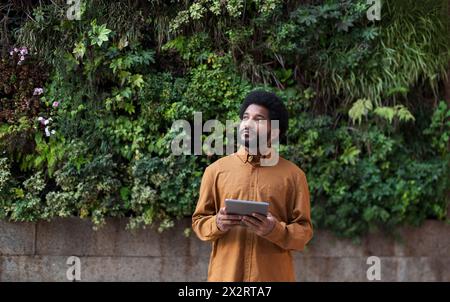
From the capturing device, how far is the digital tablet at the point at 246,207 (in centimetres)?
269

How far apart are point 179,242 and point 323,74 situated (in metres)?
2.11

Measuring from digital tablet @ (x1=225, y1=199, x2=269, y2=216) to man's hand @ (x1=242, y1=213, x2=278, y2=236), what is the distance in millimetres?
32

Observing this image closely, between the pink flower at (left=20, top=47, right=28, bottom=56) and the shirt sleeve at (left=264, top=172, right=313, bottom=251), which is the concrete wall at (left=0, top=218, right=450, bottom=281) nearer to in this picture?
the pink flower at (left=20, top=47, right=28, bottom=56)

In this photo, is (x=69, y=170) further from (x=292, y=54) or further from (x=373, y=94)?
(x=373, y=94)

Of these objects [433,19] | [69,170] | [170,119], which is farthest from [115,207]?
[433,19]

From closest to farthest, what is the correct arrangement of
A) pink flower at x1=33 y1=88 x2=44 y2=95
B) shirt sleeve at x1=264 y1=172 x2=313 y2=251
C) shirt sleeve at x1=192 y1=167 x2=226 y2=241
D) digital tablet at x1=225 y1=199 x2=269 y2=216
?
1. digital tablet at x1=225 y1=199 x2=269 y2=216
2. shirt sleeve at x1=264 y1=172 x2=313 y2=251
3. shirt sleeve at x1=192 y1=167 x2=226 y2=241
4. pink flower at x1=33 y1=88 x2=44 y2=95

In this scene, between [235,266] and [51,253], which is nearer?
[235,266]

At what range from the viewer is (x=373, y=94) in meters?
5.73

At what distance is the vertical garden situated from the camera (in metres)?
5.56

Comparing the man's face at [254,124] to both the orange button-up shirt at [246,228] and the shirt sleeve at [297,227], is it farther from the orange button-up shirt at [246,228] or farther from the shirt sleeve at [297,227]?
the shirt sleeve at [297,227]

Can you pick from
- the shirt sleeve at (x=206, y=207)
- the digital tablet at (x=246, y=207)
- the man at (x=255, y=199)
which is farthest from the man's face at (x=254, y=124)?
the digital tablet at (x=246, y=207)

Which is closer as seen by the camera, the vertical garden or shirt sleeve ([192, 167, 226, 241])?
shirt sleeve ([192, 167, 226, 241])

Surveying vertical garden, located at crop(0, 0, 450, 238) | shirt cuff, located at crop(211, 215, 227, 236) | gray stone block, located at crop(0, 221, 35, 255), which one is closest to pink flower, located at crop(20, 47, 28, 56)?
vertical garden, located at crop(0, 0, 450, 238)

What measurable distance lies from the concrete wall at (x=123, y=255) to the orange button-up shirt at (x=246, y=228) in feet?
8.85
